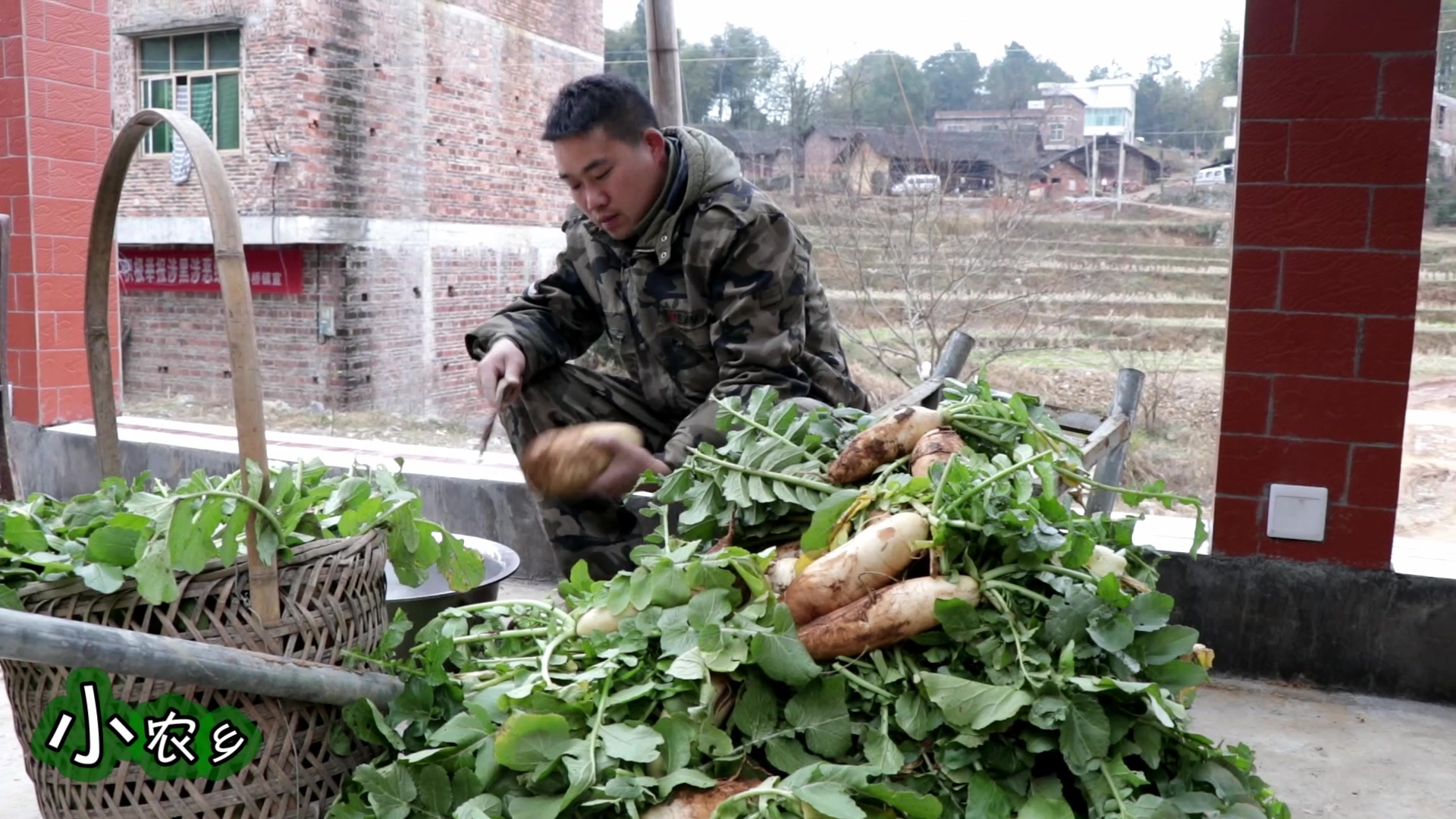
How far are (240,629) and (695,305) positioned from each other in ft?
5.88

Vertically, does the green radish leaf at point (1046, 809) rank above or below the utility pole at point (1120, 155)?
below

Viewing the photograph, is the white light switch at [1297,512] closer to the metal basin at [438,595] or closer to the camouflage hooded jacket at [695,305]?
the camouflage hooded jacket at [695,305]

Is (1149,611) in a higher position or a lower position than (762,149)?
lower

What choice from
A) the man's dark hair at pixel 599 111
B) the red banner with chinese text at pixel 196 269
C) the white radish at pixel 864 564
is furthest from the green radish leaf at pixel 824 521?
the red banner with chinese text at pixel 196 269

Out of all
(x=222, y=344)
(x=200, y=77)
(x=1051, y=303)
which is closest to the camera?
(x=1051, y=303)

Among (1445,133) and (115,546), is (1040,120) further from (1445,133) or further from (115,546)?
(115,546)

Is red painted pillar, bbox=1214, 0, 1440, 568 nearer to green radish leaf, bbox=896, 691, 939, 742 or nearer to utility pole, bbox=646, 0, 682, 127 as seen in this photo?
utility pole, bbox=646, 0, 682, 127

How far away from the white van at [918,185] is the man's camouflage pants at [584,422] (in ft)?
14.8

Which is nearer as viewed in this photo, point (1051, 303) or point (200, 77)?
point (1051, 303)

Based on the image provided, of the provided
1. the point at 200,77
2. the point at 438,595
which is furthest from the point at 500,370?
the point at 200,77

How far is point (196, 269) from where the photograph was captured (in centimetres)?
1151

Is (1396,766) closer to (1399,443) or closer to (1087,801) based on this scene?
(1399,443)

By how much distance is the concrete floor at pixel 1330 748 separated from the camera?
96.3 inches

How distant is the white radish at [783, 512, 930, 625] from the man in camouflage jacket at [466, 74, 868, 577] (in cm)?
101
